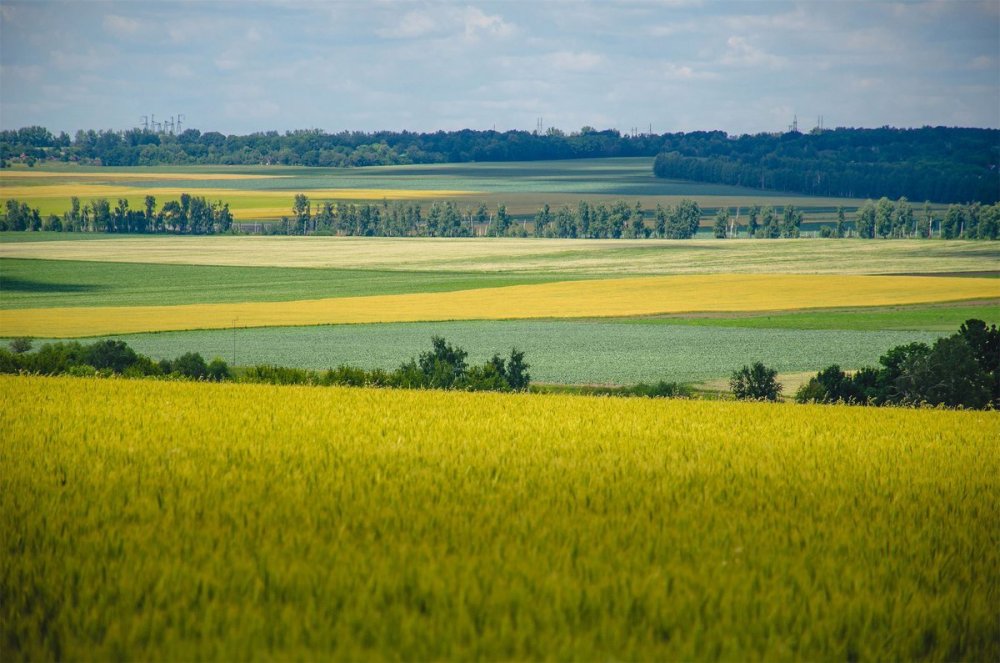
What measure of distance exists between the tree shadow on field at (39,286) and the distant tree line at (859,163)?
98080 mm

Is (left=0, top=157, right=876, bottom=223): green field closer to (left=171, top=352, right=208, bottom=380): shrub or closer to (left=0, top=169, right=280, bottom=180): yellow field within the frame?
(left=0, top=169, right=280, bottom=180): yellow field

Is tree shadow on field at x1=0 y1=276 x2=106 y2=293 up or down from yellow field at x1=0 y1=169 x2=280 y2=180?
down

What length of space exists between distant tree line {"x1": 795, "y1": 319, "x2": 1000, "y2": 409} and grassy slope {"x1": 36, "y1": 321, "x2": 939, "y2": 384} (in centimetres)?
414

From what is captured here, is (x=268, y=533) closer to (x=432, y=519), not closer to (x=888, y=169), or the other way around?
(x=432, y=519)

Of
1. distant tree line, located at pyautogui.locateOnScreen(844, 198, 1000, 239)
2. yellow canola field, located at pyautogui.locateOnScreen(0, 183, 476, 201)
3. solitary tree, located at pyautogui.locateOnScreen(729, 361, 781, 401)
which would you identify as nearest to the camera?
solitary tree, located at pyautogui.locateOnScreen(729, 361, 781, 401)

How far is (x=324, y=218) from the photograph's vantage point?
5032 inches

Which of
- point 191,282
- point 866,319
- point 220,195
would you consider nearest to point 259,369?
point 866,319

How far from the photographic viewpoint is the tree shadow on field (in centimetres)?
7369

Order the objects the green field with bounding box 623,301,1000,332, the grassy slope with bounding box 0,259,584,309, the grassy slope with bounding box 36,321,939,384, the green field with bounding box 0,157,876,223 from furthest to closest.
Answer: the green field with bounding box 0,157,876,223 < the grassy slope with bounding box 0,259,584,309 < the green field with bounding box 623,301,1000,332 < the grassy slope with bounding box 36,321,939,384

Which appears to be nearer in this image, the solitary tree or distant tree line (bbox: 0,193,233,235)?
the solitary tree

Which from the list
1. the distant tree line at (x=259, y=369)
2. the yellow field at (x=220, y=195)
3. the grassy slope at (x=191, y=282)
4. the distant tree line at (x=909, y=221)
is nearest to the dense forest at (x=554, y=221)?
the distant tree line at (x=909, y=221)

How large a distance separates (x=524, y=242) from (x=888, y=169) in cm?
6527

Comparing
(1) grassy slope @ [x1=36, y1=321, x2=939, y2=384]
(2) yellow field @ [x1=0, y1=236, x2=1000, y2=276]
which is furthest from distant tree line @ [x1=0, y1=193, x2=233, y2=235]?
(1) grassy slope @ [x1=36, y1=321, x2=939, y2=384]

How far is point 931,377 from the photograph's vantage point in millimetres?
40906
